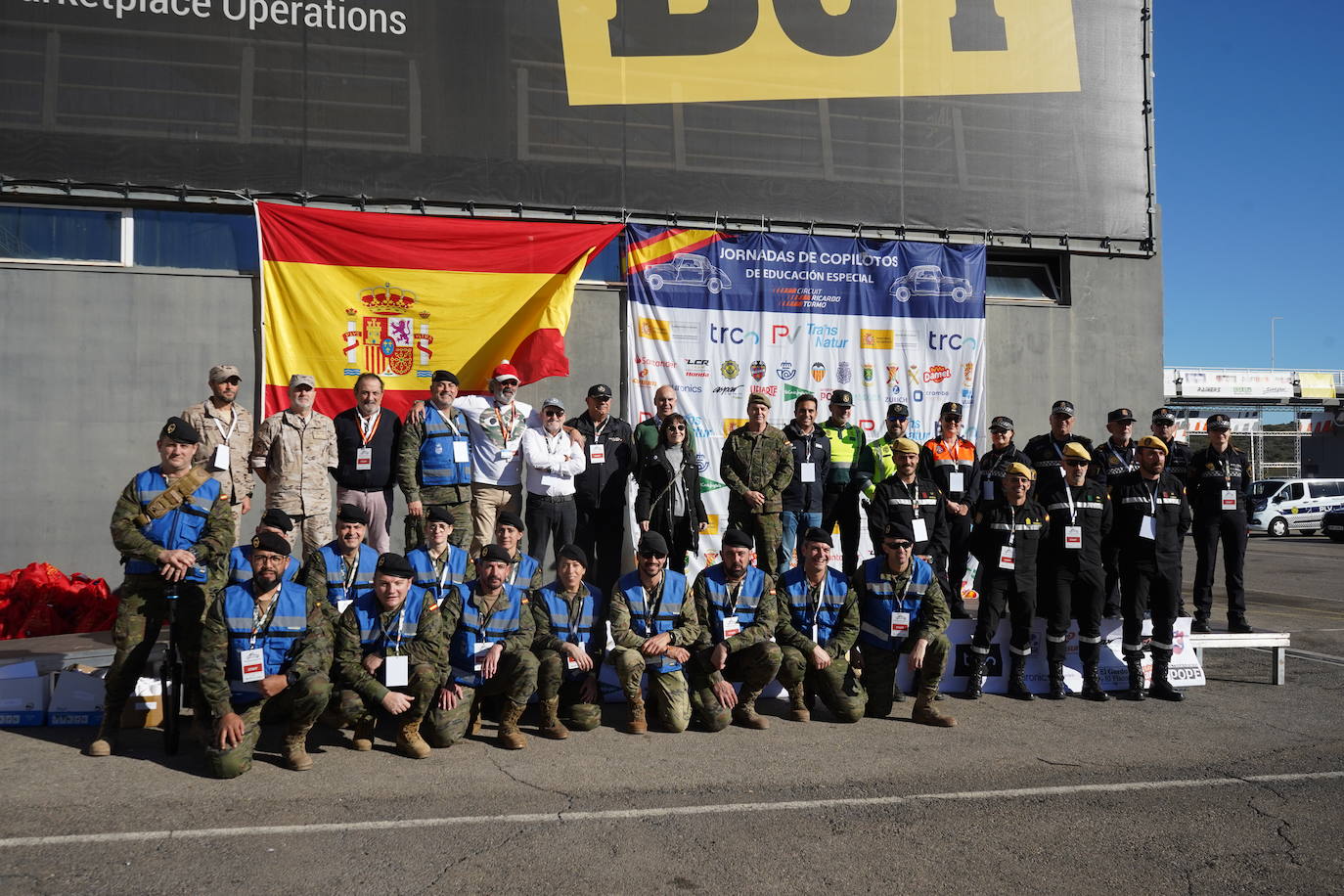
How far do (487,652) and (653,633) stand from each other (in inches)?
42.8

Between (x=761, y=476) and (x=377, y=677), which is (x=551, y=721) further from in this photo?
(x=761, y=476)

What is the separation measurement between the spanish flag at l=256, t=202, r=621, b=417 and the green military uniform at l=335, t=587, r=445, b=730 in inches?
136

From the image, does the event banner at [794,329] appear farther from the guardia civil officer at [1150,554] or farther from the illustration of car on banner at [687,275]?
the guardia civil officer at [1150,554]

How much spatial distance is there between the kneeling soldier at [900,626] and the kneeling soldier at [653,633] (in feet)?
4.05

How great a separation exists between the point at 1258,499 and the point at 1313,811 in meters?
26.6

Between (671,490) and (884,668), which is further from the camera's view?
(671,490)

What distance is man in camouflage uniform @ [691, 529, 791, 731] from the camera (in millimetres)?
6133

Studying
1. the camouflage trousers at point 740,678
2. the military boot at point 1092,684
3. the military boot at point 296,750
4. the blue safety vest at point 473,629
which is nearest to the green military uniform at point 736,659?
A: the camouflage trousers at point 740,678

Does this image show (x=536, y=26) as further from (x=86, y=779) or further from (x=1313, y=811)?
(x=1313, y=811)

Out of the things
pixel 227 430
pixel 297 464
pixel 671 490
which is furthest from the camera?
pixel 671 490

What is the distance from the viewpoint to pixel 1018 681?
7.02 meters

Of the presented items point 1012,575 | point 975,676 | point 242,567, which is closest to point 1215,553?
point 1012,575

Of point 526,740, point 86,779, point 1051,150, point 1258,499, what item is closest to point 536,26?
point 1051,150

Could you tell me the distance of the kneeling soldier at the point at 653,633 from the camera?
19.9ft
